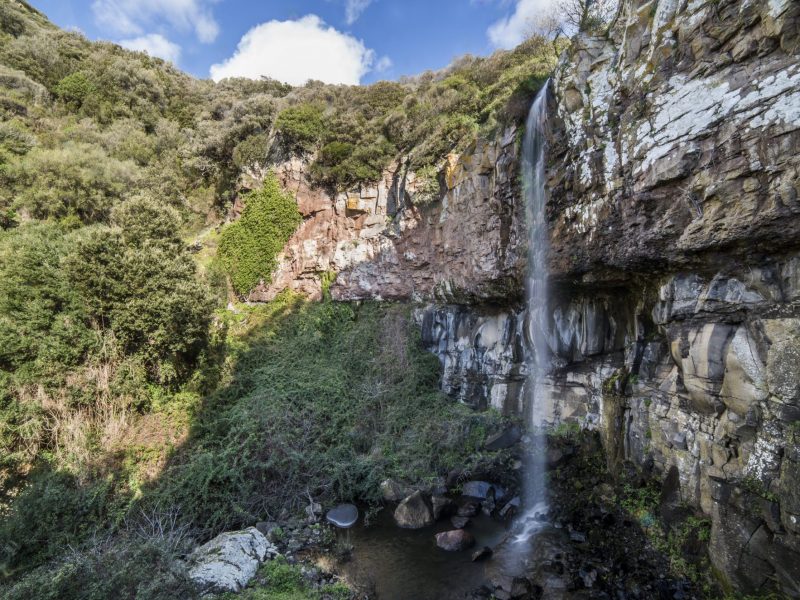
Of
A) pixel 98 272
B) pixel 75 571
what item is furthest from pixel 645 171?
pixel 98 272

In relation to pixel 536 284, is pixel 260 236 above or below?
above

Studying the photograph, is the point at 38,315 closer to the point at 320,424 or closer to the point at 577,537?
the point at 320,424

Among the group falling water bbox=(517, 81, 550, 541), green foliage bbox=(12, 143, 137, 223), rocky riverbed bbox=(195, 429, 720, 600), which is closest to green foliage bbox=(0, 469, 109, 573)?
rocky riverbed bbox=(195, 429, 720, 600)

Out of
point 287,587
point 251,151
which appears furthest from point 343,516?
point 251,151

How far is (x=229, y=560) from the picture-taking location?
6.32 m

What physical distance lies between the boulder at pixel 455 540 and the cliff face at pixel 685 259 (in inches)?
143

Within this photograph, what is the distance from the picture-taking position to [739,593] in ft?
16.3

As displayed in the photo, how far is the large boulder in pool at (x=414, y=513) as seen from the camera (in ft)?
28.0

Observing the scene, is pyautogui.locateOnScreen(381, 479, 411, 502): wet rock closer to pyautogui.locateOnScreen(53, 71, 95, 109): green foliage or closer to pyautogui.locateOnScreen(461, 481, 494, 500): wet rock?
pyautogui.locateOnScreen(461, 481, 494, 500): wet rock

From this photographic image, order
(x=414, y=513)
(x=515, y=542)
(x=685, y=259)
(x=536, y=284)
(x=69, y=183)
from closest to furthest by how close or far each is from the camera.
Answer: (x=685, y=259) < (x=515, y=542) < (x=414, y=513) < (x=536, y=284) < (x=69, y=183)

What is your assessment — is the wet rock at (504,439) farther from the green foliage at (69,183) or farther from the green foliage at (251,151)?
the green foliage at (69,183)

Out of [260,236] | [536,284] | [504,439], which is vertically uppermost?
[260,236]

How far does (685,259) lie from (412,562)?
7540 millimetres

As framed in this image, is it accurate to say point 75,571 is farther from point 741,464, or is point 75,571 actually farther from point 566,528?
point 741,464
